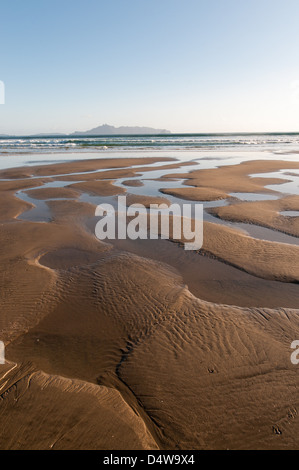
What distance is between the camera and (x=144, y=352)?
427 cm

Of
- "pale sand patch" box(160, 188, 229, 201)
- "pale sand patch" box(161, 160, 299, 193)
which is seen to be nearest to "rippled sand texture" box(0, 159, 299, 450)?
"pale sand patch" box(160, 188, 229, 201)

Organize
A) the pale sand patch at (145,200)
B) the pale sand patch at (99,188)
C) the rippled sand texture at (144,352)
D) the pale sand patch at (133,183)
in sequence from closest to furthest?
the rippled sand texture at (144,352) → the pale sand patch at (145,200) → the pale sand patch at (99,188) → the pale sand patch at (133,183)

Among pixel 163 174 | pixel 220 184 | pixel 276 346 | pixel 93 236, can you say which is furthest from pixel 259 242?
pixel 163 174

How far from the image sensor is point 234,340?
4.49 metres

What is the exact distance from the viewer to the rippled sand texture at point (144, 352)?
3.20m

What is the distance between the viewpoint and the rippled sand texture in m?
3.20

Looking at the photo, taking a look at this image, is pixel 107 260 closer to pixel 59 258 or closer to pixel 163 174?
pixel 59 258

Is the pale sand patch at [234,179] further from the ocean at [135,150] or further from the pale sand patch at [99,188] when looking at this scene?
the ocean at [135,150]

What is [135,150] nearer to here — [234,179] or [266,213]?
[234,179]

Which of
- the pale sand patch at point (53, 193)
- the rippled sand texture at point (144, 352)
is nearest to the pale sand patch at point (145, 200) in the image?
the pale sand patch at point (53, 193)
